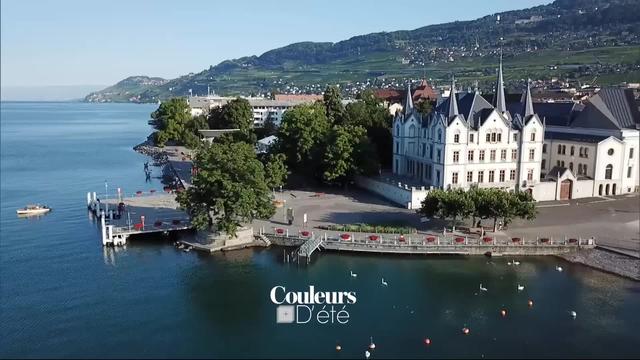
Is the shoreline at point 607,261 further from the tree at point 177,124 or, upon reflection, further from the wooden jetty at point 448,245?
the tree at point 177,124

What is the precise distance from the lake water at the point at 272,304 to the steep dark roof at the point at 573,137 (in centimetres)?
2736

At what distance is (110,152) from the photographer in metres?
132

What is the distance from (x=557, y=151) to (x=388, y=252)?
3506 centimetres

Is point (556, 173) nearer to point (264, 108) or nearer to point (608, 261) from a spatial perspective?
point (608, 261)

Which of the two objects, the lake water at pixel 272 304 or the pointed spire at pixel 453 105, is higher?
the pointed spire at pixel 453 105

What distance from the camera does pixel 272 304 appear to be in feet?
133

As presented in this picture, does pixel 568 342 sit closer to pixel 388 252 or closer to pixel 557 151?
pixel 388 252

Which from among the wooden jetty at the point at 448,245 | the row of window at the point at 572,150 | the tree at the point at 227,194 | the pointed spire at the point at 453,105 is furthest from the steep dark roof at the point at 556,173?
the tree at the point at 227,194

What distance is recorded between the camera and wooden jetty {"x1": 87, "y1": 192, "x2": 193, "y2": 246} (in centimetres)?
5428

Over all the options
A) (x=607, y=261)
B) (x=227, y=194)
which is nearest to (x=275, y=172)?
(x=227, y=194)

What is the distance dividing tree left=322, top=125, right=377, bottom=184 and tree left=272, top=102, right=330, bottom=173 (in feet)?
11.1

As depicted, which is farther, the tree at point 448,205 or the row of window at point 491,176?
the row of window at point 491,176

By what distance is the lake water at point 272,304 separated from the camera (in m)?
34.1

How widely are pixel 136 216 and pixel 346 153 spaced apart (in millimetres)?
25344
